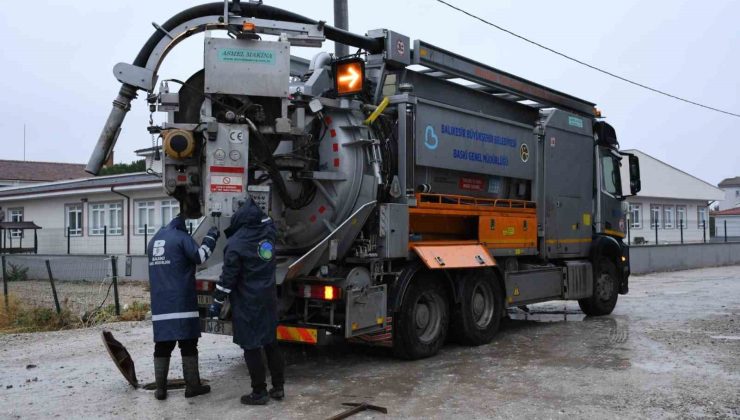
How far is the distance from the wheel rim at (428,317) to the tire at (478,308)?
0.42 metres

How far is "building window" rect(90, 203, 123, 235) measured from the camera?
28781 mm

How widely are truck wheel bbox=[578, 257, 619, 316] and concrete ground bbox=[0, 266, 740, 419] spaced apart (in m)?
1.03

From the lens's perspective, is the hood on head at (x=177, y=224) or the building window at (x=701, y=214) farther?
the building window at (x=701, y=214)

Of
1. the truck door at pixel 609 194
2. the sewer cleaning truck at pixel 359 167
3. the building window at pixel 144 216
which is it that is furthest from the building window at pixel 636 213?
the sewer cleaning truck at pixel 359 167

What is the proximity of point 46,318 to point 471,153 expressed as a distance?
24.5 feet

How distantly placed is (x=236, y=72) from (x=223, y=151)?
795mm

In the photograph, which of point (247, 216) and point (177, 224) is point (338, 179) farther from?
point (177, 224)

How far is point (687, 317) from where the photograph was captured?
40.9 ft

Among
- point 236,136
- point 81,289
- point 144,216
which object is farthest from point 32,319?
point 144,216

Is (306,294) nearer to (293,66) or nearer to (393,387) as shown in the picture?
(393,387)

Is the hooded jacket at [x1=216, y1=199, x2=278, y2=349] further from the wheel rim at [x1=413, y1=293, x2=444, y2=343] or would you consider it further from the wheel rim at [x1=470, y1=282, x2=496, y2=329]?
the wheel rim at [x1=470, y1=282, x2=496, y2=329]

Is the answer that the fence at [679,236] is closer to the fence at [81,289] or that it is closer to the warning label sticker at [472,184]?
the fence at [81,289]

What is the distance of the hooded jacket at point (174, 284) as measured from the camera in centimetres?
664

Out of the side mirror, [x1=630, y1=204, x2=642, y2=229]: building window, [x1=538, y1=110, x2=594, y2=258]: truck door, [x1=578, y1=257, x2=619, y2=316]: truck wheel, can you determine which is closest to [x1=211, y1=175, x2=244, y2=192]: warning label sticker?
[x1=538, y1=110, x2=594, y2=258]: truck door
